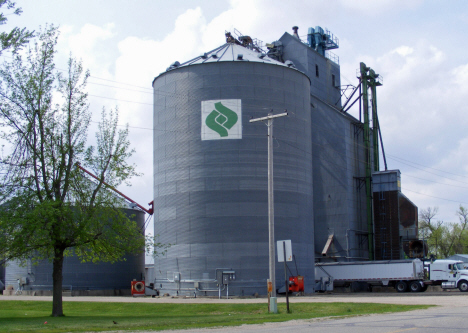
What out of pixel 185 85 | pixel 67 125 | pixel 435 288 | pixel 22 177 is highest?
pixel 185 85

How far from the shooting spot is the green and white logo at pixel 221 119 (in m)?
39.8

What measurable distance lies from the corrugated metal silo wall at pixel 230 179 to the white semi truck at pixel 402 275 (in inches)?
210

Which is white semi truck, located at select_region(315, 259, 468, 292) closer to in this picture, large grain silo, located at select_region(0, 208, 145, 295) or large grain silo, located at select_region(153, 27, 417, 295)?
large grain silo, located at select_region(153, 27, 417, 295)

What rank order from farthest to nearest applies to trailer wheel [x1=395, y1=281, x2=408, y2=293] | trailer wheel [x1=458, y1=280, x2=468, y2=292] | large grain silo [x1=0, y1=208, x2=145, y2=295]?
1. large grain silo [x1=0, y1=208, x2=145, y2=295]
2. trailer wheel [x1=395, y1=281, x2=408, y2=293]
3. trailer wheel [x1=458, y1=280, x2=468, y2=292]

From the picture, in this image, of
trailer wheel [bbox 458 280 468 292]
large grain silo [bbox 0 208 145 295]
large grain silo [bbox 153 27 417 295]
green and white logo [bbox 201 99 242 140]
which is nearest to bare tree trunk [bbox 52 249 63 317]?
large grain silo [bbox 153 27 417 295]

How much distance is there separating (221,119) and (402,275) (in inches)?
749

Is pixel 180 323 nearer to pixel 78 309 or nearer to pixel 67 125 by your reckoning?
pixel 67 125

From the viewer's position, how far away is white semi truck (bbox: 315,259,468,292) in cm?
4353

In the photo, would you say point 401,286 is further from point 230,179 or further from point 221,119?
point 221,119

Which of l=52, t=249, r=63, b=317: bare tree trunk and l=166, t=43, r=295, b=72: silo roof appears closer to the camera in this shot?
l=52, t=249, r=63, b=317: bare tree trunk

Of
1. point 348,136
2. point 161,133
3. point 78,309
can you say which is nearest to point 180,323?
point 78,309

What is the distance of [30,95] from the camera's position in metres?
24.4

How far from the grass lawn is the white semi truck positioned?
18339 millimetres

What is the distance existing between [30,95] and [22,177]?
Answer: 3671 millimetres
